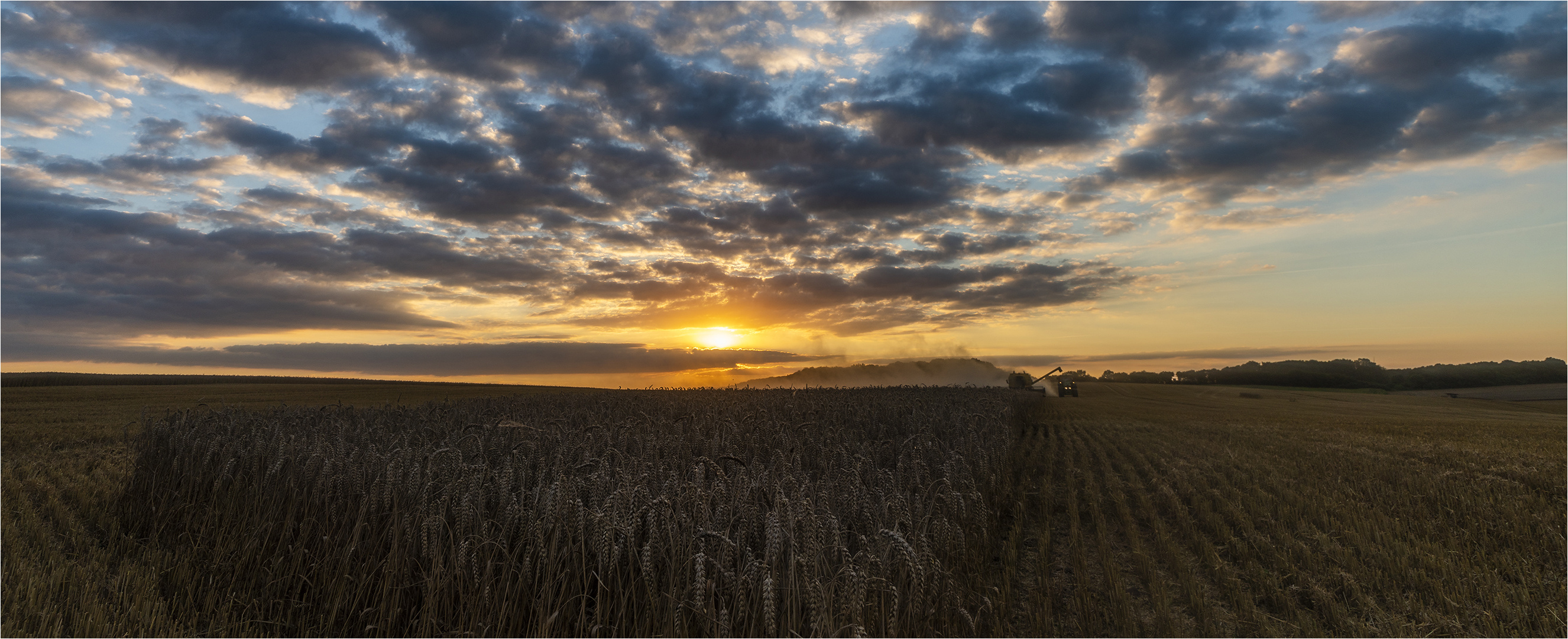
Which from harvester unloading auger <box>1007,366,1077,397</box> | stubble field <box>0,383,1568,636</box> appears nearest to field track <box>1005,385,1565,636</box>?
stubble field <box>0,383,1568,636</box>

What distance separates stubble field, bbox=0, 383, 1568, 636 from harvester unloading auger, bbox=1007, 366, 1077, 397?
58.4 m

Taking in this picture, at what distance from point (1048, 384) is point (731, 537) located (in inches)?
3160

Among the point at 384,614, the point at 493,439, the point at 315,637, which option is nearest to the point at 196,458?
the point at 493,439

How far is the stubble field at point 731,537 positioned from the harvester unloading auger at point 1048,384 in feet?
191

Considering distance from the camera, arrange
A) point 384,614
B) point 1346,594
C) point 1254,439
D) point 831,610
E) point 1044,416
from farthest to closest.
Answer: point 1044,416 < point 1254,439 < point 1346,594 < point 384,614 < point 831,610

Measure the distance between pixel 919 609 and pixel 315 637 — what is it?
14.2ft

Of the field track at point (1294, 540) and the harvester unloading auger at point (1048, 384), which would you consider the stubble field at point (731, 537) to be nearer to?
the field track at point (1294, 540)

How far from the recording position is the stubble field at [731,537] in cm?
403

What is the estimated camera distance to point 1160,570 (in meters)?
6.94

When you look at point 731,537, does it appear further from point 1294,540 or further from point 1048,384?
point 1048,384

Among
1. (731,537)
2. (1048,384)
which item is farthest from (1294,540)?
(1048,384)

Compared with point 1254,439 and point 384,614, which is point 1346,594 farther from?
point 1254,439

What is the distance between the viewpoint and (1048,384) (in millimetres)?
78000

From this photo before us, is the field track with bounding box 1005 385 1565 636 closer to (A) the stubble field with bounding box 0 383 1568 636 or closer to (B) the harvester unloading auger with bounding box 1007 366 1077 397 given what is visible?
(A) the stubble field with bounding box 0 383 1568 636
